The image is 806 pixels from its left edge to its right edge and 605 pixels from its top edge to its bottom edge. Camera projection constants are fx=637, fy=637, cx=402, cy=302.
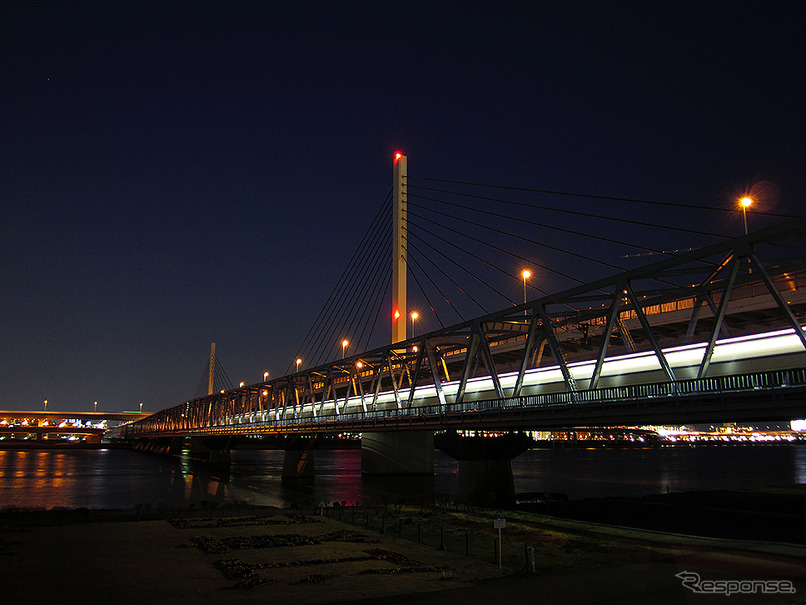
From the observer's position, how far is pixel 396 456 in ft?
284

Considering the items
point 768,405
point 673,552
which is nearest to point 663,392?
point 768,405

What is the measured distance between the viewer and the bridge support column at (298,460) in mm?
89556

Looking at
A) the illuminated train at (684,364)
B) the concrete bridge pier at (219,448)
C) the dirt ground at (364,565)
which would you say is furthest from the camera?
the concrete bridge pier at (219,448)

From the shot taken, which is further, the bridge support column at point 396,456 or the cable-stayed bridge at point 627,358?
the bridge support column at point 396,456

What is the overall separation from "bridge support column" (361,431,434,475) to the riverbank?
5273 cm

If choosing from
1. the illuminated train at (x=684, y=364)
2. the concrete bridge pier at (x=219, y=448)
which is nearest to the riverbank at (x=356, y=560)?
the illuminated train at (x=684, y=364)

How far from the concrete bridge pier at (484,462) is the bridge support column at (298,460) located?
44679 mm

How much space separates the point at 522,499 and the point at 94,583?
37528mm

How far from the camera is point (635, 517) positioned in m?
39.7

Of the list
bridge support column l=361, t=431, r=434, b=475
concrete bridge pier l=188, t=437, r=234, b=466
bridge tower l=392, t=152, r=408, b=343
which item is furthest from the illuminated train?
concrete bridge pier l=188, t=437, r=234, b=466

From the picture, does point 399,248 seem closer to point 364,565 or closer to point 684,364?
point 684,364

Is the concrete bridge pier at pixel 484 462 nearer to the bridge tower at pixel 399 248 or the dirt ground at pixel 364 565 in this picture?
the bridge tower at pixel 399 248

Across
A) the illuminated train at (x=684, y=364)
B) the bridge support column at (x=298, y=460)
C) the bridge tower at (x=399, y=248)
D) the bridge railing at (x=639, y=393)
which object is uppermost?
the bridge tower at (x=399, y=248)

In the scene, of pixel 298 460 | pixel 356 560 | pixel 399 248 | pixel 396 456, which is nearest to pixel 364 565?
pixel 356 560
